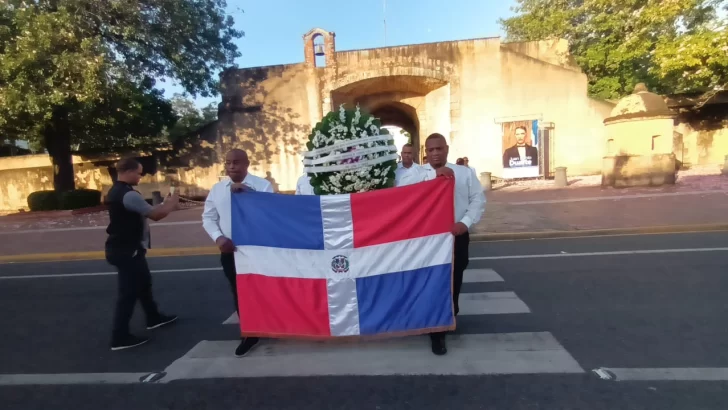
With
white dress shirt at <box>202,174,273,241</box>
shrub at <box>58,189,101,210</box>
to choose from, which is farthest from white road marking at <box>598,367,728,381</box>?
shrub at <box>58,189,101,210</box>

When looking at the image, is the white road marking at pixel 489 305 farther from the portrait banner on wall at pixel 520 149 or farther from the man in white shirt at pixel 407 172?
the portrait banner on wall at pixel 520 149

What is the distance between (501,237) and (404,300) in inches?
218

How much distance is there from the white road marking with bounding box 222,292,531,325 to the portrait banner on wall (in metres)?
16.5

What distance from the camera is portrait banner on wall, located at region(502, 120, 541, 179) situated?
19938mm

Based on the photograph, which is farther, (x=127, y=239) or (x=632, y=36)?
(x=632, y=36)

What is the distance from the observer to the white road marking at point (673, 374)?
9.75ft

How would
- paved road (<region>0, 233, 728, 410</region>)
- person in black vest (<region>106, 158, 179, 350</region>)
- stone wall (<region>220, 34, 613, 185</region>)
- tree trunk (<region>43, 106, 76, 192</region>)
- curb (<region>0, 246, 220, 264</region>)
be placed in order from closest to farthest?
1. paved road (<region>0, 233, 728, 410</region>)
2. person in black vest (<region>106, 158, 179, 350</region>)
3. curb (<region>0, 246, 220, 264</region>)
4. tree trunk (<region>43, 106, 76, 192</region>)
5. stone wall (<region>220, 34, 613, 185</region>)

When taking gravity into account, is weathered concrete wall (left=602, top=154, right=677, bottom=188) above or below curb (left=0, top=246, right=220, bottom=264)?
above

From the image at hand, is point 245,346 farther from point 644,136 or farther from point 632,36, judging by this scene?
point 632,36

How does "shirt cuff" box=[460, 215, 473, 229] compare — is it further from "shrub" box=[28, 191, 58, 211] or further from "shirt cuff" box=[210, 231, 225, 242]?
"shrub" box=[28, 191, 58, 211]

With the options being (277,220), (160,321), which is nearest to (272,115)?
(160,321)

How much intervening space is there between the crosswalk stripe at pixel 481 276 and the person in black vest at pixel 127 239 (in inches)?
148

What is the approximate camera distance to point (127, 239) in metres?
4.07

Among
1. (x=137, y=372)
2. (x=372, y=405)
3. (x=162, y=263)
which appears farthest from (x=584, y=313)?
(x=162, y=263)
